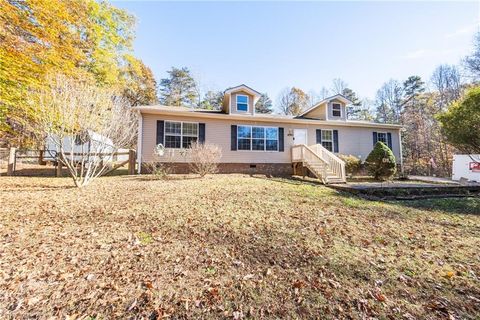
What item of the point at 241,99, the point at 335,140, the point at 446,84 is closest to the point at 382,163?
the point at 335,140

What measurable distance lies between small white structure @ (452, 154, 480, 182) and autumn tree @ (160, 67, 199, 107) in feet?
88.7

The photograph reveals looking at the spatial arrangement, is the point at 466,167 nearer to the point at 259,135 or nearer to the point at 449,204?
the point at 449,204

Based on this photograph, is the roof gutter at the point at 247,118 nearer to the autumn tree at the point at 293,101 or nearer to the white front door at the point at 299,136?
the white front door at the point at 299,136

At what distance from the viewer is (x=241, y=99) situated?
13.2 meters

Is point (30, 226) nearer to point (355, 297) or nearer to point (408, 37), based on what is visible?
point (355, 297)

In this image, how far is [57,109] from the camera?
22.2ft

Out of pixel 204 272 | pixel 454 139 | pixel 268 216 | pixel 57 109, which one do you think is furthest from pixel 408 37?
pixel 57 109

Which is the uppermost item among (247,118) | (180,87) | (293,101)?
(180,87)

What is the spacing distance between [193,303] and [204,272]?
1.76ft

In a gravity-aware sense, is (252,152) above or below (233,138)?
below

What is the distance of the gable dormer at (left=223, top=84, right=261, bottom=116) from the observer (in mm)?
12961

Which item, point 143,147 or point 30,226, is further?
point 143,147

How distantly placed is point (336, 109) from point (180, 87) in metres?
21.3

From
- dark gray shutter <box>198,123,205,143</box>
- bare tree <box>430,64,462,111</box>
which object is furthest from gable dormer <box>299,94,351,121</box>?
bare tree <box>430,64,462,111</box>
